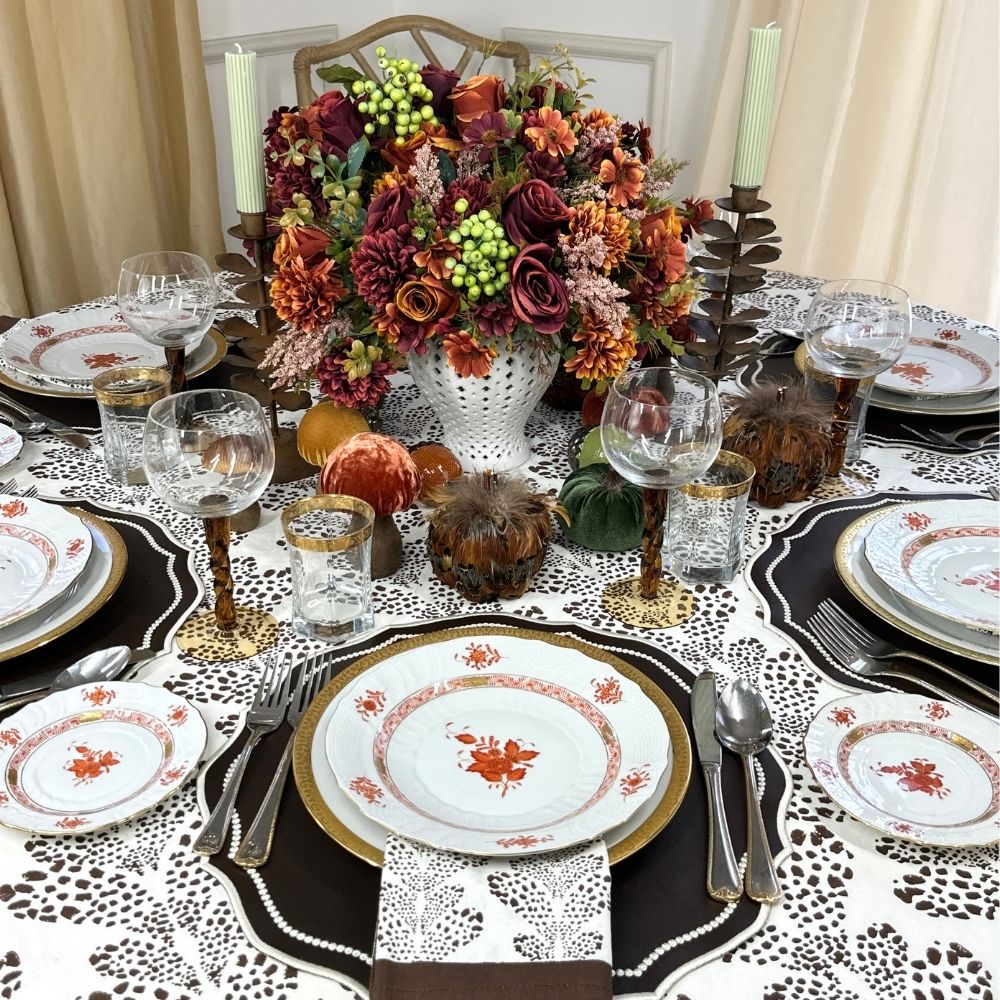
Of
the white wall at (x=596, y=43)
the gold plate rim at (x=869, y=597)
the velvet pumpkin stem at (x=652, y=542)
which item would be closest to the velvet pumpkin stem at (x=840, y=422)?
the gold plate rim at (x=869, y=597)

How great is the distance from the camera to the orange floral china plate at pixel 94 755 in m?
0.77

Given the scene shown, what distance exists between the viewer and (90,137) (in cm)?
251

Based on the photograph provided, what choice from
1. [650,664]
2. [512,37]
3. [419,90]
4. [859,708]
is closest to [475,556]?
[650,664]

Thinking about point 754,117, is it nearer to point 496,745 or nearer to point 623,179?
point 623,179

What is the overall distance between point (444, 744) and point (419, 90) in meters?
0.70

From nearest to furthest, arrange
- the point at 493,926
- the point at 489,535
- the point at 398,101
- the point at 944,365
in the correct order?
1. the point at 493,926
2. the point at 489,535
3. the point at 398,101
4. the point at 944,365

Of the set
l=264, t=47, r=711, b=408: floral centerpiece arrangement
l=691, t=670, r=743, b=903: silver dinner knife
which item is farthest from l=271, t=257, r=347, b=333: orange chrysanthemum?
l=691, t=670, r=743, b=903: silver dinner knife

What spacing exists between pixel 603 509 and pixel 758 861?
1.48 feet

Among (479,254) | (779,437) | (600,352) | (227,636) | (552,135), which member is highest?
(552,135)

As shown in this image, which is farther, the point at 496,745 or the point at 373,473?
the point at 373,473

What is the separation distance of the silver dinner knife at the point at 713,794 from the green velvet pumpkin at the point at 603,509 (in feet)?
0.72

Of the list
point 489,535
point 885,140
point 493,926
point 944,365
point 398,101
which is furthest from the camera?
point 885,140

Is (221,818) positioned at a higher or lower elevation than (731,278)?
lower

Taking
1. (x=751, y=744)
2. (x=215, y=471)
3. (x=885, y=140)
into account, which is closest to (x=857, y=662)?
(x=751, y=744)
